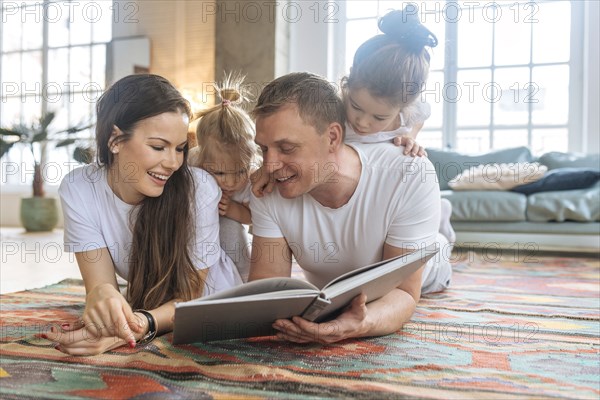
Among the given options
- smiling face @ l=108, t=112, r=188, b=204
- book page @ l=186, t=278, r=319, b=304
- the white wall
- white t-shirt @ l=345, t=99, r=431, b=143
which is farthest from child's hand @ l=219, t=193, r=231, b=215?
the white wall

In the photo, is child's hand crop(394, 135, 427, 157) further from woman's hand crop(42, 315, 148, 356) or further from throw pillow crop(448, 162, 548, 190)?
throw pillow crop(448, 162, 548, 190)

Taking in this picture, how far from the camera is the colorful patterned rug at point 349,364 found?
104 cm

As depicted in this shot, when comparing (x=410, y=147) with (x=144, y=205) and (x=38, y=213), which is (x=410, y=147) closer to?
(x=144, y=205)

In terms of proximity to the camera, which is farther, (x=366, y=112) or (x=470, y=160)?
(x=470, y=160)

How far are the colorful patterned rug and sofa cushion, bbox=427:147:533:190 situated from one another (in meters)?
2.70

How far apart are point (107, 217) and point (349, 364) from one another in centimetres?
77

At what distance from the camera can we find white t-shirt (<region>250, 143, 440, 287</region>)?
1.52 m

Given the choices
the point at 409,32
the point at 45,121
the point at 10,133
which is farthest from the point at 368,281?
the point at 10,133

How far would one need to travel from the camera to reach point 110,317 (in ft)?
3.76

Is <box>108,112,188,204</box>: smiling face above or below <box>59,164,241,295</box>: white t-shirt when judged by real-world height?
above

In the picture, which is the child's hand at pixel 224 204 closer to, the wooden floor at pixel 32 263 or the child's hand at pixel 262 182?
the child's hand at pixel 262 182

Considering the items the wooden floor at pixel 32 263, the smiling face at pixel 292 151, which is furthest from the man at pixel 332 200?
the wooden floor at pixel 32 263

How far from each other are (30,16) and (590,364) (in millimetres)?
7299

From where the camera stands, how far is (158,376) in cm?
111
